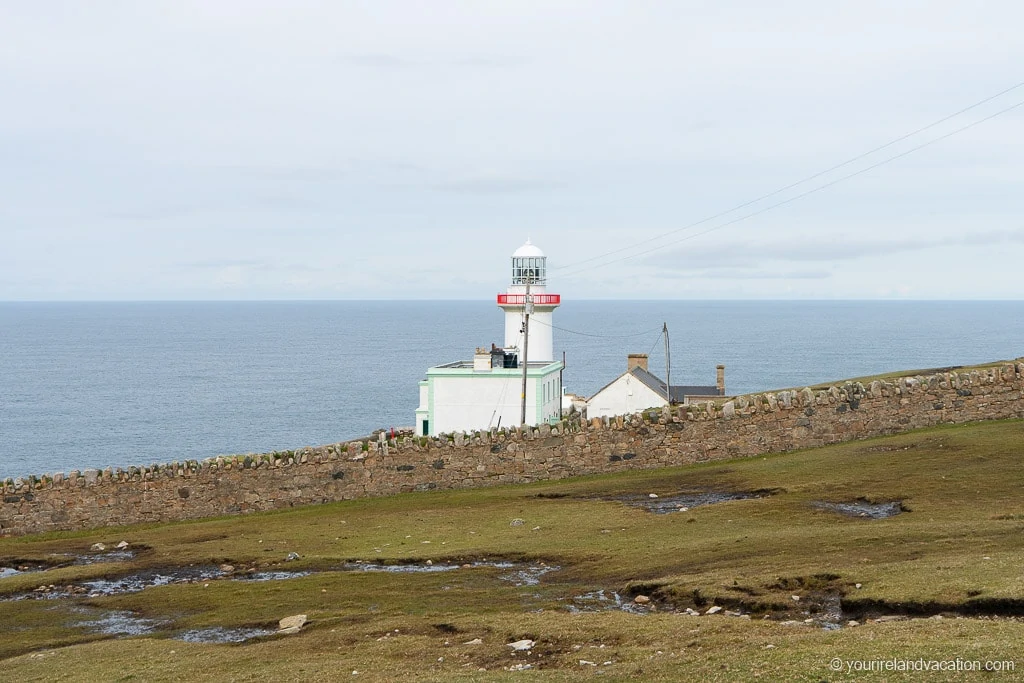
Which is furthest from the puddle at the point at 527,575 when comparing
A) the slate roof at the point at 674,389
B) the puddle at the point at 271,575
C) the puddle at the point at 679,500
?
the slate roof at the point at 674,389

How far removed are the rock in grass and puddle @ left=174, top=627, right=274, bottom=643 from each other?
193 millimetres

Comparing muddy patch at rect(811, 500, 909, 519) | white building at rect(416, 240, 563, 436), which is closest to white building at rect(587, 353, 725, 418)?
white building at rect(416, 240, 563, 436)

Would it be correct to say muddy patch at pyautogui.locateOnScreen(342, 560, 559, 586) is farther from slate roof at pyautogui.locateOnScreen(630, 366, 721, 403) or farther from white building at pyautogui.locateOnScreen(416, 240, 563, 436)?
slate roof at pyautogui.locateOnScreen(630, 366, 721, 403)

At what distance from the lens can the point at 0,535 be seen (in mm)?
31016

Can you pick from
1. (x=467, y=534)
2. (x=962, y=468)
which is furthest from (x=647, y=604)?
(x=962, y=468)

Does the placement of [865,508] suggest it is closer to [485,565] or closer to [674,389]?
[485,565]

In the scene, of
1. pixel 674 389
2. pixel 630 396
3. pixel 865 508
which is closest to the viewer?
pixel 865 508

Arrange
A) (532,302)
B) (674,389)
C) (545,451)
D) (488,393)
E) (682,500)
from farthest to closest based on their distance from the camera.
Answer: (674,389)
(532,302)
(488,393)
(545,451)
(682,500)

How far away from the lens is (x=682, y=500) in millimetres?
25125

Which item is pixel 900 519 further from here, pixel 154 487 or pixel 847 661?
pixel 154 487

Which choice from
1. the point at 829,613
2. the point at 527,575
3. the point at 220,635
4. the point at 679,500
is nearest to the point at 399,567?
the point at 527,575

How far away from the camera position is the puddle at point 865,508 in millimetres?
20875

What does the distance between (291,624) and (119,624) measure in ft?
11.0

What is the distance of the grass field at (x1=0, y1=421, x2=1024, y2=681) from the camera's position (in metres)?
12.7
